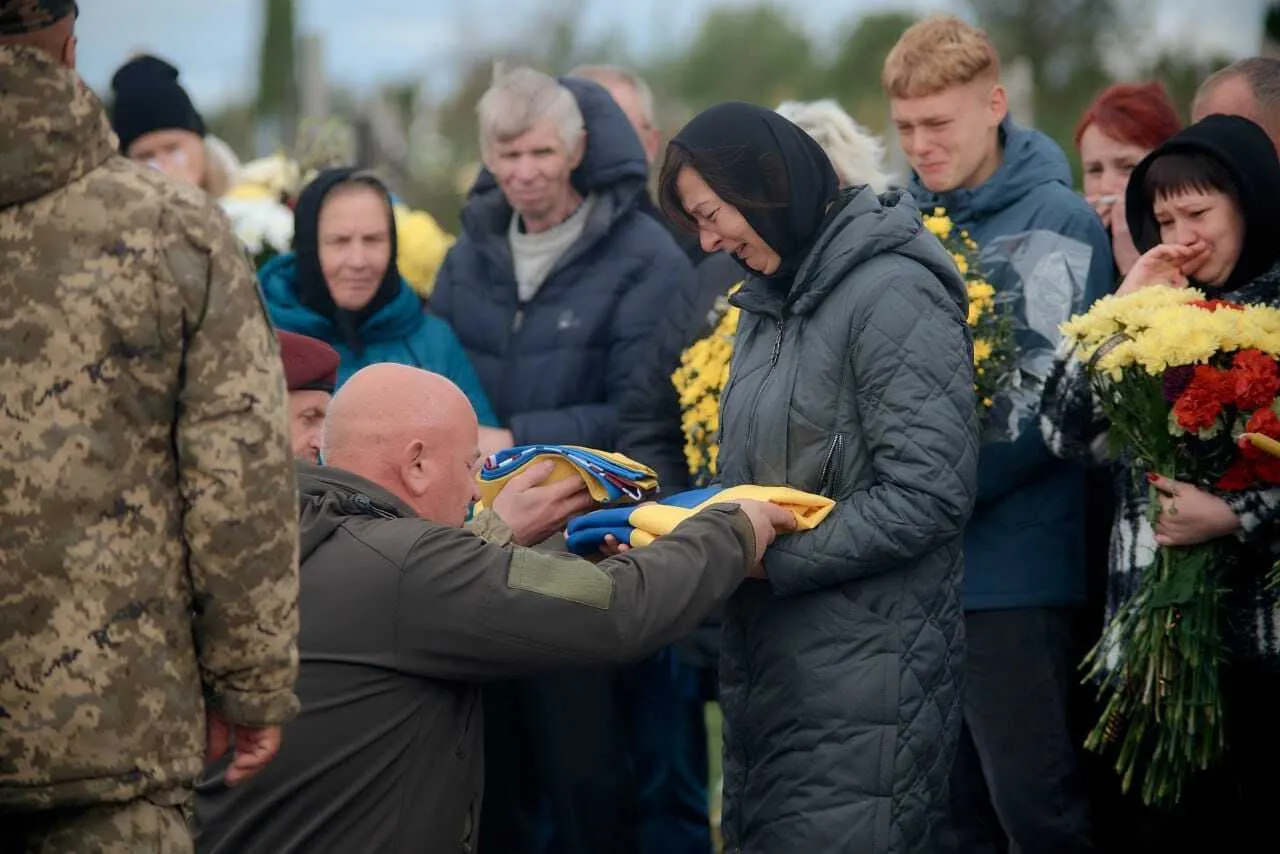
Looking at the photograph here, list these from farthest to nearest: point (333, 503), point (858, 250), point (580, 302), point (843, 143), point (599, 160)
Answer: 1. point (599, 160)
2. point (580, 302)
3. point (843, 143)
4. point (858, 250)
5. point (333, 503)

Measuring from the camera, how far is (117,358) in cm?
293

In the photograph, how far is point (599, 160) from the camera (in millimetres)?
6387

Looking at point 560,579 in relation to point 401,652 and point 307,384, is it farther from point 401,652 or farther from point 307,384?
point 307,384

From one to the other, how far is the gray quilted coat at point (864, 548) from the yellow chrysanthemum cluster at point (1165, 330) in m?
0.53

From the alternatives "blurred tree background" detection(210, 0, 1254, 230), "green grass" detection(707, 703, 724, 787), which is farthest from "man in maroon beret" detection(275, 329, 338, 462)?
"blurred tree background" detection(210, 0, 1254, 230)

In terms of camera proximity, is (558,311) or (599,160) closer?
(558,311)

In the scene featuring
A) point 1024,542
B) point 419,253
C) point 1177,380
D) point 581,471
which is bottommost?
point 1024,542

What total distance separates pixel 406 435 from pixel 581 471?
0.75 metres

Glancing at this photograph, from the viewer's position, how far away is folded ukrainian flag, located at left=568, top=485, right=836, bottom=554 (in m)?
4.05

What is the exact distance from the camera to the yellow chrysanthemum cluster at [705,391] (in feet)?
17.5

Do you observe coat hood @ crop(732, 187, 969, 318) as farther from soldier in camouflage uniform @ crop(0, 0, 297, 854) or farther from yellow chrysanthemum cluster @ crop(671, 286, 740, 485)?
soldier in camouflage uniform @ crop(0, 0, 297, 854)

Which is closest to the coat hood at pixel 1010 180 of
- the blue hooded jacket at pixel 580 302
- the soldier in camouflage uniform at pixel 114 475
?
the blue hooded jacket at pixel 580 302

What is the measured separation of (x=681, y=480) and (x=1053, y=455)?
123cm

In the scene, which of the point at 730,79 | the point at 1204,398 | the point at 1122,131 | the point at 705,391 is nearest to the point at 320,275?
the point at 705,391
